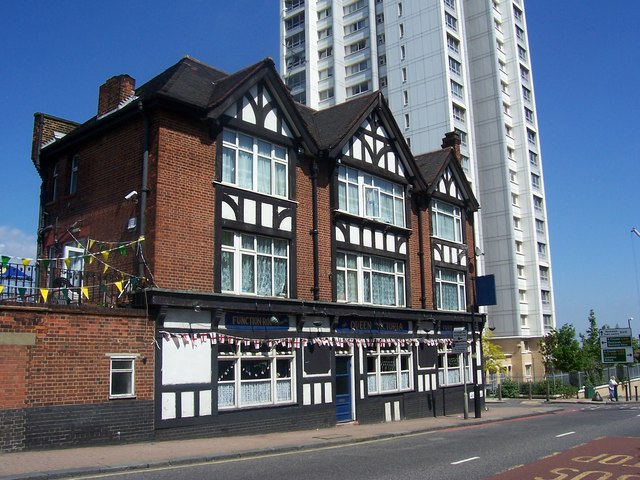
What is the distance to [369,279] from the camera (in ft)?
77.1

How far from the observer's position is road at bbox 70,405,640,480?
11.0 m

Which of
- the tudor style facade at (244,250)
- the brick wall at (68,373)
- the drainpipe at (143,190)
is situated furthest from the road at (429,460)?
the drainpipe at (143,190)

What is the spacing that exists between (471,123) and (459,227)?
34.0 metres

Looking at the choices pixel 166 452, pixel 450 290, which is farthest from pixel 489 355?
pixel 166 452

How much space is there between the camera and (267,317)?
61.7 ft

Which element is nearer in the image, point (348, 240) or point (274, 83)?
point (274, 83)

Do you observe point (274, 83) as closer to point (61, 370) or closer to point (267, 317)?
point (267, 317)

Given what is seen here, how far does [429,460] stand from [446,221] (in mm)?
17109

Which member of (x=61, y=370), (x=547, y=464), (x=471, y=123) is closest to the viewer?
(x=547, y=464)

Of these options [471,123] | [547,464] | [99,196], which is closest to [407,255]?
[99,196]

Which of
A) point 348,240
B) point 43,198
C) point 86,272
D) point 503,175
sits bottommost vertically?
point 86,272

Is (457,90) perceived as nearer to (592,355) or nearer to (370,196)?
(592,355)

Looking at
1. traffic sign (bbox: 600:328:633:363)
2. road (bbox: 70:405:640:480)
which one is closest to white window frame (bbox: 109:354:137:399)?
road (bbox: 70:405:640:480)

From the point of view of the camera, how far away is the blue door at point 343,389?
21.3 metres
